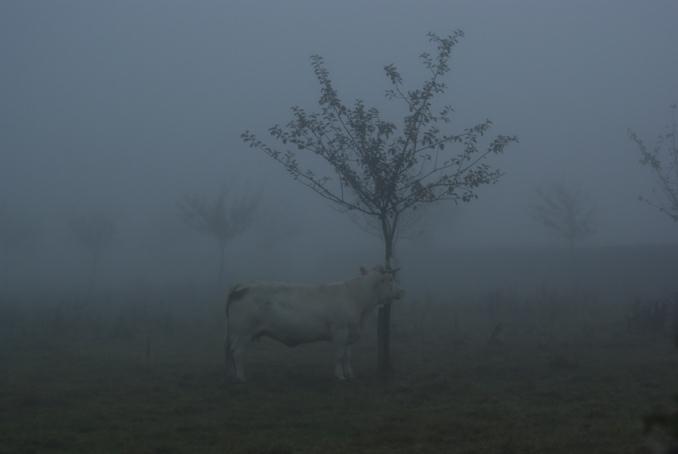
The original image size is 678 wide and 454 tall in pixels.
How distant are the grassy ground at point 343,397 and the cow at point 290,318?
25.8 inches

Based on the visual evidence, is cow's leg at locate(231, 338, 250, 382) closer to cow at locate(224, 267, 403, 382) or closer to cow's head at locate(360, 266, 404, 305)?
cow at locate(224, 267, 403, 382)

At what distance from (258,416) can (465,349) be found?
8.67 meters

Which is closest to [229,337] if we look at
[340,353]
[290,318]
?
[290,318]

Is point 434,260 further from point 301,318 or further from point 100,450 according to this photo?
point 100,450

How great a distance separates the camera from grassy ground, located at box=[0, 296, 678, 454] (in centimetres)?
941

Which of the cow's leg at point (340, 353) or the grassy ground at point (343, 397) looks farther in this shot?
the cow's leg at point (340, 353)

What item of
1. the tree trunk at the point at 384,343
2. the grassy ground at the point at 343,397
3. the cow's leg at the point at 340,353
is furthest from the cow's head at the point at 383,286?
the grassy ground at the point at 343,397

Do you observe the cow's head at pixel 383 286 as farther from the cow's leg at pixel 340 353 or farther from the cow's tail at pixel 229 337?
the cow's tail at pixel 229 337

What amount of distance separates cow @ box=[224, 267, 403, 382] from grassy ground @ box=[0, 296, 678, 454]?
655 mm

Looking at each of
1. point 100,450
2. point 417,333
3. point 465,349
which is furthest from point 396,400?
point 417,333

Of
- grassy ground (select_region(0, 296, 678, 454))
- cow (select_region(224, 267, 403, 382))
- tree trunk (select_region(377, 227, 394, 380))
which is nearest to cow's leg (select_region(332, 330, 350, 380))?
cow (select_region(224, 267, 403, 382))

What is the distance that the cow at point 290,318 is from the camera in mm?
15680

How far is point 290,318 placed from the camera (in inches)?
622

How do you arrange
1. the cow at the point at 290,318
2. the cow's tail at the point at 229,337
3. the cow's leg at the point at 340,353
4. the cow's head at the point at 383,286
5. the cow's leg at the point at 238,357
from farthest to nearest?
the cow's head at the point at 383,286, the cow at the point at 290,318, the cow's tail at the point at 229,337, the cow's leg at the point at 340,353, the cow's leg at the point at 238,357
